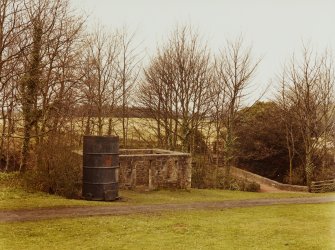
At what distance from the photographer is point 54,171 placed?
57.5ft

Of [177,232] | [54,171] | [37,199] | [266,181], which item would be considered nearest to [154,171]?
[54,171]

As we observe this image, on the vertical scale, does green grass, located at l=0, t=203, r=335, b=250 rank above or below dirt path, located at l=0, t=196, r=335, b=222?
below

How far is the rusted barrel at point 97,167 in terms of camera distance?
685 inches

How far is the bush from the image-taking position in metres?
17.4

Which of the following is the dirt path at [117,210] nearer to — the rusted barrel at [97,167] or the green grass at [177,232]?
the green grass at [177,232]

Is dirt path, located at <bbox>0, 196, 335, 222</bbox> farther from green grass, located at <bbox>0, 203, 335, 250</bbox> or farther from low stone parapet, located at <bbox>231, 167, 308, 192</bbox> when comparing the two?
low stone parapet, located at <bbox>231, 167, 308, 192</bbox>

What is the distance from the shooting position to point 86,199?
1745 cm

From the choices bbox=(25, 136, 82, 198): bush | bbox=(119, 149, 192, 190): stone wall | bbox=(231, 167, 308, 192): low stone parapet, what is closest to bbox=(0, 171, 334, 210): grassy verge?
bbox=(25, 136, 82, 198): bush

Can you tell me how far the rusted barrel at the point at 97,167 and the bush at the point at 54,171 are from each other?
831 millimetres

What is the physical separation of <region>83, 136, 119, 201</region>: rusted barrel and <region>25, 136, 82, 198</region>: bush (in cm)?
83

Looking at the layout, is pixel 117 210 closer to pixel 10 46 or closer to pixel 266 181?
pixel 10 46

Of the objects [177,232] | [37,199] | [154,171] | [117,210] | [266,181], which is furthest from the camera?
[266,181]

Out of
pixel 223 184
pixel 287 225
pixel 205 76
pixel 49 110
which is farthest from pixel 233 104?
pixel 287 225

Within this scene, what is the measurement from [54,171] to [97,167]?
177 centimetres
